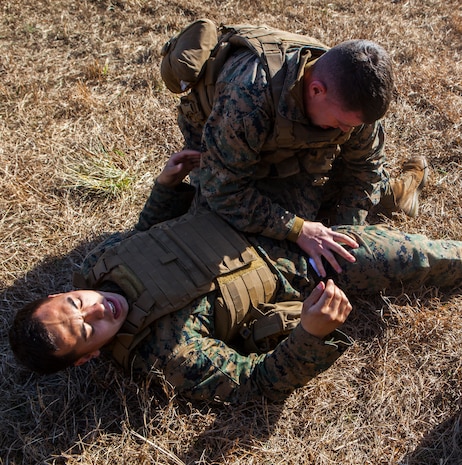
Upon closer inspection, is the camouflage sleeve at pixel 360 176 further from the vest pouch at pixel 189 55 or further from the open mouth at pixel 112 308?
the open mouth at pixel 112 308

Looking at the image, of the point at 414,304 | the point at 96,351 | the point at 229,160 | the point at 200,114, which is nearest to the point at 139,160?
the point at 200,114

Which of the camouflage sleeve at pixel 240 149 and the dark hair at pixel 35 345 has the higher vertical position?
the camouflage sleeve at pixel 240 149

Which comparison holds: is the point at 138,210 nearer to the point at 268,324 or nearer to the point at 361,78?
the point at 268,324

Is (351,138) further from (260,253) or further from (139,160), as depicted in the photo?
(139,160)

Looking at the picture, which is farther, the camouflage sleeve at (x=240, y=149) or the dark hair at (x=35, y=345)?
the camouflage sleeve at (x=240, y=149)

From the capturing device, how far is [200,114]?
12.2 ft

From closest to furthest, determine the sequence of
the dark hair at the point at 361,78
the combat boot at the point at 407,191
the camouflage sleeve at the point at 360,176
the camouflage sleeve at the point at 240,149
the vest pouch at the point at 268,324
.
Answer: the dark hair at the point at 361,78
the camouflage sleeve at the point at 240,149
the vest pouch at the point at 268,324
the camouflage sleeve at the point at 360,176
the combat boot at the point at 407,191

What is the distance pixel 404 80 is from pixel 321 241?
2986 millimetres

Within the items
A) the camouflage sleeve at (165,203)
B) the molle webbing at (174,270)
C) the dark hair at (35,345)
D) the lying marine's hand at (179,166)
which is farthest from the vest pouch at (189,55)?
the dark hair at (35,345)

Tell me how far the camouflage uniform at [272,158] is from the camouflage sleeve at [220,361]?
26.3 inches

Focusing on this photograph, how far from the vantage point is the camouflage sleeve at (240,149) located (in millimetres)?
3111

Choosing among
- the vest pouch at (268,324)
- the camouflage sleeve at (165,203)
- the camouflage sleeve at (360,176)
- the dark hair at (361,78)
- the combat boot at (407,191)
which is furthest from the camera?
the combat boot at (407,191)

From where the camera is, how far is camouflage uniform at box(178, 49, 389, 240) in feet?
10.2

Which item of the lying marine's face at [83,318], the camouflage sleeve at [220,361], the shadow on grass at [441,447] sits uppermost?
the lying marine's face at [83,318]
